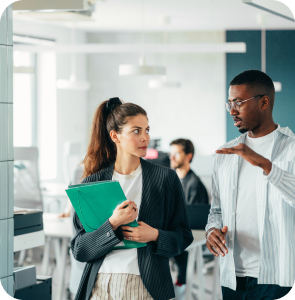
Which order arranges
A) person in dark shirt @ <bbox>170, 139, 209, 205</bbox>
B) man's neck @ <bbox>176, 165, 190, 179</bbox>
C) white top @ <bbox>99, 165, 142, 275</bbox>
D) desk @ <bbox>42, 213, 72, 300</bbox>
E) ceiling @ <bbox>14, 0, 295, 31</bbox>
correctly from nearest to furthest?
white top @ <bbox>99, 165, 142, 275</bbox>, desk @ <bbox>42, 213, 72, 300</bbox>, person in dark shirt @ <bbox>170, 139, 209, 205</bbox>, man's neck @ <bbox>176, 165, 190, 179</bbox>, ceiling @ <bbox>14, 0, 295, 31</bbox>

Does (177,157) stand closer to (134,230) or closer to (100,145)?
(100,145)

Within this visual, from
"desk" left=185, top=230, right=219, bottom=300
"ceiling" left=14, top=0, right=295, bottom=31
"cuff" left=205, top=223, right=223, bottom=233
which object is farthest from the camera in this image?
"ceiling" left=14, top=0, right=295, bottom=31

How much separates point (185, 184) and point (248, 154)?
248 centimetres

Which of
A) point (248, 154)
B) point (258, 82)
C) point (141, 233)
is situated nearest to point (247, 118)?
point (258, 82)

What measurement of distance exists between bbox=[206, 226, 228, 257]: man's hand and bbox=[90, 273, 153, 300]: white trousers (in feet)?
1.01

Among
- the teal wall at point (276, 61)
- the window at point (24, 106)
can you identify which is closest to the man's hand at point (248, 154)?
the window at point (24, 106)

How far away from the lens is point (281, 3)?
1308 millimetres

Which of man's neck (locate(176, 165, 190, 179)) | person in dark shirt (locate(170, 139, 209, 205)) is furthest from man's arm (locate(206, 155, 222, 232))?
man's neck (locate(176, 165, 190, 179))

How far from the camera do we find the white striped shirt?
1.44m

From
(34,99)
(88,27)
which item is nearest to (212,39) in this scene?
(88,27)

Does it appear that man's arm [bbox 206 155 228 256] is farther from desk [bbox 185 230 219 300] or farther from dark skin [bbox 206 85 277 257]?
desk [bbox 185 230 219 300]

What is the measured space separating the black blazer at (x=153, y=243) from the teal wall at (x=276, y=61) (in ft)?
21.6

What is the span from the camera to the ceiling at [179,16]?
605cm

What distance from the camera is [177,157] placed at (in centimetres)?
394
